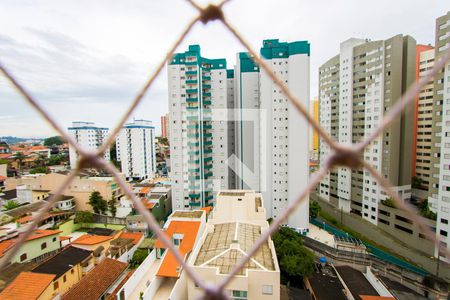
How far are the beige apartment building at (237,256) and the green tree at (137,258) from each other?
235 centimetres

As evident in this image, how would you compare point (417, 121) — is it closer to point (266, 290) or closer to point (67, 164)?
point (266, 290)

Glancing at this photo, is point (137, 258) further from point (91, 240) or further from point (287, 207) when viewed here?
point (287, 207)

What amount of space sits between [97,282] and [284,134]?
747 centimetres

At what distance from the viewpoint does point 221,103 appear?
34.7ft

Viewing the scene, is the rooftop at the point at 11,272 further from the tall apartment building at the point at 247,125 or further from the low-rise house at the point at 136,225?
the tall apartment building at the point at 247,125

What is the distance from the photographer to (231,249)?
3871 mm

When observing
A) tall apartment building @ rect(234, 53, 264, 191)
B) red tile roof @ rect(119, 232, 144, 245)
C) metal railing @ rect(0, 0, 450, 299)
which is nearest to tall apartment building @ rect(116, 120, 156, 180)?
tall apartment building @ rect(234, 53, 264, 191)

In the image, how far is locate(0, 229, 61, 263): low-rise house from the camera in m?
5.52

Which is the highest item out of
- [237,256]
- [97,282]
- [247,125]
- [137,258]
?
[247,125]

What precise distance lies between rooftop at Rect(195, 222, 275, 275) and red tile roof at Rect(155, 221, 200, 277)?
2.27 feet

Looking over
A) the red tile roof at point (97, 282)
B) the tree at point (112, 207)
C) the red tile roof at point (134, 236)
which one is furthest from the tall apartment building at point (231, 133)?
the red tile roof at point (97, 282)

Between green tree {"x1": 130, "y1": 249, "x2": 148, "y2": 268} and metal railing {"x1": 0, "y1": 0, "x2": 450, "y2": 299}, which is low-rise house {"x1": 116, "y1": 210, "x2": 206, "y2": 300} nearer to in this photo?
green tree {"x1": 130, "y1": 249, "x2": 148, "y2": 268}

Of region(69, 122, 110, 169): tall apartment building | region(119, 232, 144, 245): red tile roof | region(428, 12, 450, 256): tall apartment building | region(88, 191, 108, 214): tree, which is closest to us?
region(428, 12, 450, 256): tall apartment building

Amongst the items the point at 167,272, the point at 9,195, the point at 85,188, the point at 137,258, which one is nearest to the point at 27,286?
the point at 167,272
